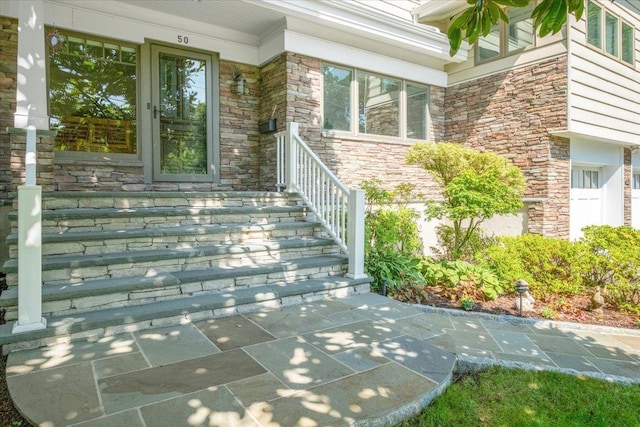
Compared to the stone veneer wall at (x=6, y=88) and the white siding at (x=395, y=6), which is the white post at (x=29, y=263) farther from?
the white siding at (x=395, y=6)

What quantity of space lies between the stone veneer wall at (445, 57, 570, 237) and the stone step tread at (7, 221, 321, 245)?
4396 mm

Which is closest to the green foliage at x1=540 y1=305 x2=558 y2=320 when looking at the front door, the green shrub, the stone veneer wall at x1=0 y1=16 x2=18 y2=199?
the green shrub

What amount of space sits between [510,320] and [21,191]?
4423 millimetres

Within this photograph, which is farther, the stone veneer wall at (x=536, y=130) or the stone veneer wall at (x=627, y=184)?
the stone veneer wall at (x=627, y=184)

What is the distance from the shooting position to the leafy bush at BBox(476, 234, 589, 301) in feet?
15.7

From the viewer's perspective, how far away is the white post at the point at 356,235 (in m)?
4.62

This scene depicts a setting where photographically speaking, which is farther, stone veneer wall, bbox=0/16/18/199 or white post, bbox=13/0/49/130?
stone veneer wall, bbox=0/16/18/199

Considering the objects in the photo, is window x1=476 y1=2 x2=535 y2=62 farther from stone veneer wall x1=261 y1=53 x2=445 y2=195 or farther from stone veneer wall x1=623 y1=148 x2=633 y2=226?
stone veneer wall x1=623 y1=148 x2=633 y2=226

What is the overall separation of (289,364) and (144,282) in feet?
5.42

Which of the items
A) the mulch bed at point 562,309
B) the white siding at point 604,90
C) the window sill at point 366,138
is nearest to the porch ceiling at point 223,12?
the window sill at point 366,138

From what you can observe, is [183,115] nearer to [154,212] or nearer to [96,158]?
[96,158]

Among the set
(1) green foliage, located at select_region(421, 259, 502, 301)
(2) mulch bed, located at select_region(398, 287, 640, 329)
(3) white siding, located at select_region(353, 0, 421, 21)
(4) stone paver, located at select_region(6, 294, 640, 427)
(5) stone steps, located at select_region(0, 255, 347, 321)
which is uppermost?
(3) white siding, located at select_region(353, 0, 421, 21)

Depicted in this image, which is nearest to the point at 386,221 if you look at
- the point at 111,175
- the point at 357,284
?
the point at 357,284

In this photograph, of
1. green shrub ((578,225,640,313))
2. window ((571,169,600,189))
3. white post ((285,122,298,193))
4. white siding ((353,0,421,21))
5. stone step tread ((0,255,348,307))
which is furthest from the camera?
window ((571,169,600,189))
